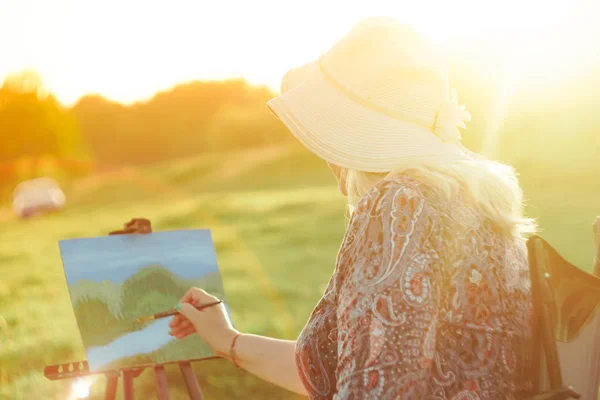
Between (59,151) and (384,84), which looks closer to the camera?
(384,84)

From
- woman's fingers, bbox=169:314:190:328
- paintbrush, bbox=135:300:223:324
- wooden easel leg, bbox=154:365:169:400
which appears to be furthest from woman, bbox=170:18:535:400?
wooden easel leg, bbox=154:365:169:400

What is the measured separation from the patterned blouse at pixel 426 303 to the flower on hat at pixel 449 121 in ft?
0.65

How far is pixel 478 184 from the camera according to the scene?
136cm

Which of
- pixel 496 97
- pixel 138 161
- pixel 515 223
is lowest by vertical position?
pixel 138 161

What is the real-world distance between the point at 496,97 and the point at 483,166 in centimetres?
976

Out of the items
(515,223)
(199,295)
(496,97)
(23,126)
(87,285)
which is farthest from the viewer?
(23,126)

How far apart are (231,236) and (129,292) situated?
715 centimetres

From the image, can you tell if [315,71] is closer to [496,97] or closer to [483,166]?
[483,166]

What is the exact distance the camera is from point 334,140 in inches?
57.1

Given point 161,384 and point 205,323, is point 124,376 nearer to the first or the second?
point 161,384

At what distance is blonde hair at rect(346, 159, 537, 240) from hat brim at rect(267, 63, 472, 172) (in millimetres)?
39

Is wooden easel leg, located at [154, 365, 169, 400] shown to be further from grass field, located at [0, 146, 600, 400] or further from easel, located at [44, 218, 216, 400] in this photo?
grass field, located at [0, 146, 600, 400]

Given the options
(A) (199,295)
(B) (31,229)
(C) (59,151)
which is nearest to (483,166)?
(A) (199,295)

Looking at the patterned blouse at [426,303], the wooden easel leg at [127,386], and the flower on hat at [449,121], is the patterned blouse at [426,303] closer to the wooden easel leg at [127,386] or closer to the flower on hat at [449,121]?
the flower on hat at [449,121]
